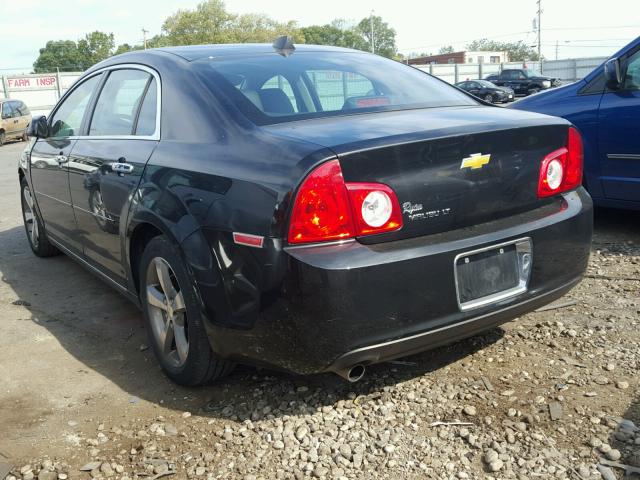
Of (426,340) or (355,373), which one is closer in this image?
(426,340)

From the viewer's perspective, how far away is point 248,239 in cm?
245

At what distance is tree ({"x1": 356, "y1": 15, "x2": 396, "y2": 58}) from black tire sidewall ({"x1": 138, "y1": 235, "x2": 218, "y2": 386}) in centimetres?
10950

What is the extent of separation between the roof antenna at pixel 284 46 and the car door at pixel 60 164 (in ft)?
4.20

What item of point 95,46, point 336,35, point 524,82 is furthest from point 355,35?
point 524,82

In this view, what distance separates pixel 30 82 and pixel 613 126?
1411 inches

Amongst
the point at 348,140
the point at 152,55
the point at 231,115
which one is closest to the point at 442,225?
Answer: the point at 348,140

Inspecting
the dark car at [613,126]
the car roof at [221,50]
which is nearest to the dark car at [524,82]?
the dark car at [613,126]

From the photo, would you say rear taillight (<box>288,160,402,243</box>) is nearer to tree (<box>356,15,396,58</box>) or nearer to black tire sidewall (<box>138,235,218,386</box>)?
black tire sidewall (<box>138,235,218,386</box>)

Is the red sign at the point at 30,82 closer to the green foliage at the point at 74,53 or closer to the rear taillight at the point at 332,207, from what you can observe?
the rear taillight at the point at 332,207

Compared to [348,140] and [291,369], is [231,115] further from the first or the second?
[291,369]

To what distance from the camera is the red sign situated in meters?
34.2

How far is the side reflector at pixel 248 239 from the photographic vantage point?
7.90ft

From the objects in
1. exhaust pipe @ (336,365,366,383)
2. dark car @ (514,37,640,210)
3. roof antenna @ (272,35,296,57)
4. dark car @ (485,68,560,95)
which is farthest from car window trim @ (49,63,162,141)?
dark car @ (485,68,560,95)

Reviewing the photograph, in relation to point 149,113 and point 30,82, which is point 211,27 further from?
point 149,113
